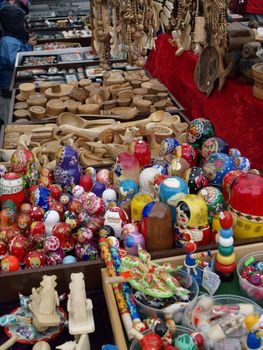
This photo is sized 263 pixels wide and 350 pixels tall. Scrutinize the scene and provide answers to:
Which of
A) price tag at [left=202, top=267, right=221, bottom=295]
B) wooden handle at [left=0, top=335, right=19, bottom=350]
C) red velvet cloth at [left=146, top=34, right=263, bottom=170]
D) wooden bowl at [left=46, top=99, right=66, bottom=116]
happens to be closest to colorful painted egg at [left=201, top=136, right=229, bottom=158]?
red velvet cloth at [left=146, top=34, right=263, bottom=170]

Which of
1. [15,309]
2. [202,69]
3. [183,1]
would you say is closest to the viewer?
[15,309]

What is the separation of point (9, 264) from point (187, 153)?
680mm

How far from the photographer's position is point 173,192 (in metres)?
1.17

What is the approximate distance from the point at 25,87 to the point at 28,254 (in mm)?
1713

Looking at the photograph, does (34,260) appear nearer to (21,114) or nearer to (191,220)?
(191,220)

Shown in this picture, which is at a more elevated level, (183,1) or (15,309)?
(183,1)

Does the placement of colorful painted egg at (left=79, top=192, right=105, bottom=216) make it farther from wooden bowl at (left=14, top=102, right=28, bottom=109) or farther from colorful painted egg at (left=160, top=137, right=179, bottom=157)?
wooden bowl at (left=14, top=102, right=28, bottom=109)

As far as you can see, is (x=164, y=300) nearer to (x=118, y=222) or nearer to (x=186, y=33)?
(x=118, y=222)

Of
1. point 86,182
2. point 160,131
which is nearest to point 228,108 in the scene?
point 160,131

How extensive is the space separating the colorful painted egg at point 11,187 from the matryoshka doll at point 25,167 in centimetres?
7

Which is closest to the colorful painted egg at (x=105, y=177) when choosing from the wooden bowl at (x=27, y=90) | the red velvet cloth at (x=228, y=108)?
the red velvet cloth at (x=228, y=108)

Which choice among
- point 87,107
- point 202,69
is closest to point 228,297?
point 202,69

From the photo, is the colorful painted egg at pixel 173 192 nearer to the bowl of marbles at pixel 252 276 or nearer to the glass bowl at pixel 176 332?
the bowl of marbles at pixel 252 276

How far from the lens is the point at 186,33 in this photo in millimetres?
1854
